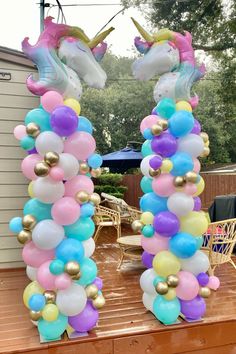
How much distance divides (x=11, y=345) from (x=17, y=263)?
4.95 ft

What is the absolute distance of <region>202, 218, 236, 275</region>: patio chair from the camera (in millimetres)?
3691

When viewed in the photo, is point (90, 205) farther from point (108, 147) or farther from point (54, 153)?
point (108, 147)

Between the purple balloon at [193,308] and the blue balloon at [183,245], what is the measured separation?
387 millimetres

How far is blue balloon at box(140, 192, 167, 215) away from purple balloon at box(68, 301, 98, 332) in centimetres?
86

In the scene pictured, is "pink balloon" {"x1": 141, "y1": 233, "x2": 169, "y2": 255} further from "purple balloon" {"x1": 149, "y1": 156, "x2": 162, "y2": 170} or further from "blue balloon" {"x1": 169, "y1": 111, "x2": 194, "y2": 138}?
"blue balloon" {"x1": 169, "y1": 111, "x2": 194, "y2": 138}

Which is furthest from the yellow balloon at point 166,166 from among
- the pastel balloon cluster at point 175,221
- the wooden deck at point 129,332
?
the wooden deck at point 129,332

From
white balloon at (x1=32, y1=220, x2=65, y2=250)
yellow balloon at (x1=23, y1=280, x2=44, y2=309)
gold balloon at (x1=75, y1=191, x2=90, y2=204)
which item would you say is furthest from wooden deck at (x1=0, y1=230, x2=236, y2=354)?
gold balloon at (x1=75, y1=191, x2=90, y2=204)

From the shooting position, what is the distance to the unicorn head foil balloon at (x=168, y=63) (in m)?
2.69

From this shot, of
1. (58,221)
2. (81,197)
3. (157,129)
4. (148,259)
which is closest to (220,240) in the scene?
(148,259)

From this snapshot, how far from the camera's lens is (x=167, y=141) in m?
2.55

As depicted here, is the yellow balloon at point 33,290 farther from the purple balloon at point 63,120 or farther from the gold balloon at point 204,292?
the gold balloon at point 204,292

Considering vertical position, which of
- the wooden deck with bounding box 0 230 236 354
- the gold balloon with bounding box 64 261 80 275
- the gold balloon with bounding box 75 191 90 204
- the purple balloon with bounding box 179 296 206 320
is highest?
the gold balloon with bounding box 75 191 90 204

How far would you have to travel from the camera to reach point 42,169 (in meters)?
2.18

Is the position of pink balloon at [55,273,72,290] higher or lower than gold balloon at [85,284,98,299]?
higher
